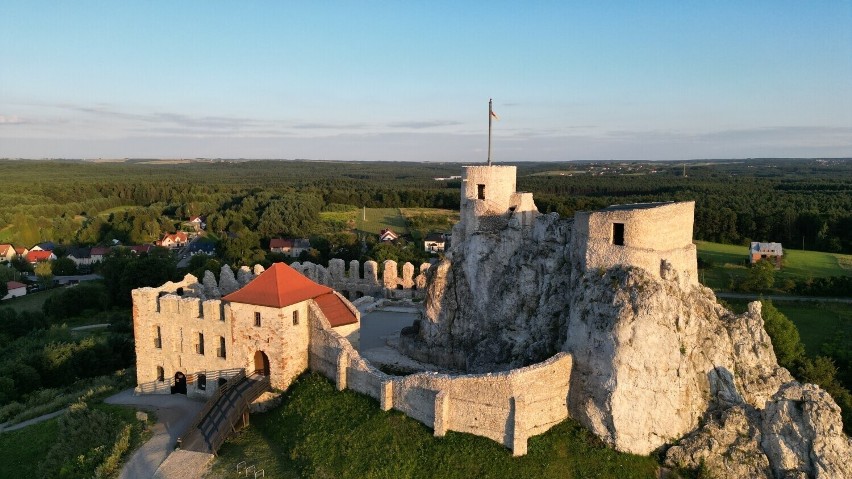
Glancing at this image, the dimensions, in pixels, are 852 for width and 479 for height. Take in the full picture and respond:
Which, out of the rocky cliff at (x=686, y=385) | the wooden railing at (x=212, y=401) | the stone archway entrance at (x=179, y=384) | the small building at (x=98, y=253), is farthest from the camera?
the small building at (x=98, y=253)

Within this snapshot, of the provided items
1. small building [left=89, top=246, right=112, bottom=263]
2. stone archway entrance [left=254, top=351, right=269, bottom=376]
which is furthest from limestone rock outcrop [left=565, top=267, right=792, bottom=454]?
small building [left=89, top=246, right=112, bottom=263]

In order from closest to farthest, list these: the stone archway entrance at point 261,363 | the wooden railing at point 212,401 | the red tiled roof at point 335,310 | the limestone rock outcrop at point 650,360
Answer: the limestone rock outcrop at point 650,360
the wooden railing at point 212,401
the stone archway entrance at point 261,363
the red tiled roof at point 335,310

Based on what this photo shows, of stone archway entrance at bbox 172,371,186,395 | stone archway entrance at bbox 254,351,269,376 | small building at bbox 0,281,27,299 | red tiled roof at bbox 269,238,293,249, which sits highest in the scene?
stone archway entrance at bbox 254,351,269,376

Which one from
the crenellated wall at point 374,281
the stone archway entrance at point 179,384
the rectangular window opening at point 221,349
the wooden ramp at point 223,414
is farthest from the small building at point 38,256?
the wooden ramp at point 223,414

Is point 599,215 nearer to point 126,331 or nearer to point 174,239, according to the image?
point 126,331

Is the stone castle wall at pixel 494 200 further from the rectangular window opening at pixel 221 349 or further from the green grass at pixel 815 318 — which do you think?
the green grass at pixel 815 318

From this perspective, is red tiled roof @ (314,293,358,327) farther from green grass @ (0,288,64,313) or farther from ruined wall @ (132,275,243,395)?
Answer: green grass @ (0,288,64,313)

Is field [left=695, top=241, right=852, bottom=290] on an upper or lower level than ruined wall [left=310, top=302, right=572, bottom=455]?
lower
